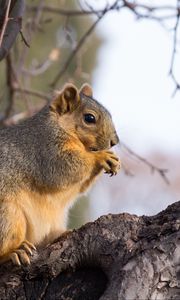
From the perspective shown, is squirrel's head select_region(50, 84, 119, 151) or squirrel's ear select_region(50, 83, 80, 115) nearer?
squirrel's head select_region(50, 84, 119, 151)

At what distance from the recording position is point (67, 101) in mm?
3850

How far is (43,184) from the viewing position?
3500 mm

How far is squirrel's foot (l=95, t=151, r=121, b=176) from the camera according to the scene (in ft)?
11.7

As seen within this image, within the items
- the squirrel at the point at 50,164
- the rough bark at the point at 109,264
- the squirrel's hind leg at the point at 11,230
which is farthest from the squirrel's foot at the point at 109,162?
the rough bark at the point at 109,264

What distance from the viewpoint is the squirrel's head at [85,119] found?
12.1 ft

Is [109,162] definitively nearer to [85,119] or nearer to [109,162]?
[109,162]

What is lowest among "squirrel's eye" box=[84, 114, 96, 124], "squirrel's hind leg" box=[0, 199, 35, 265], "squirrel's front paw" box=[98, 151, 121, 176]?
"squirrel's hind leg" box=[0, 199, 35, 265]

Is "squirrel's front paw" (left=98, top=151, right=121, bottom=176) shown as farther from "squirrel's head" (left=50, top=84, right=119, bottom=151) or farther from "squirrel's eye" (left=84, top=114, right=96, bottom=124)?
"squirrel's eye" (left=84, top=114, right=96, bottom=124)

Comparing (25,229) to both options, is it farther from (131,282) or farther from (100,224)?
(131,282)

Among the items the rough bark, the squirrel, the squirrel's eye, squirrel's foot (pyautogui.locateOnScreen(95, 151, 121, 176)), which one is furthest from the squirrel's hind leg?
the squirrel's eye

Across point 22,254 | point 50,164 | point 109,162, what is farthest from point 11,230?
point 109,162

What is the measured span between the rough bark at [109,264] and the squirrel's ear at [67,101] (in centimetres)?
96

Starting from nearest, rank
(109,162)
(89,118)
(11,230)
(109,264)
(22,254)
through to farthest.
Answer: (109,264) → (22,254) → (11,230) → (109,162) → (89,118)

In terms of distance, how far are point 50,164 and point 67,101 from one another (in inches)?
14.7
